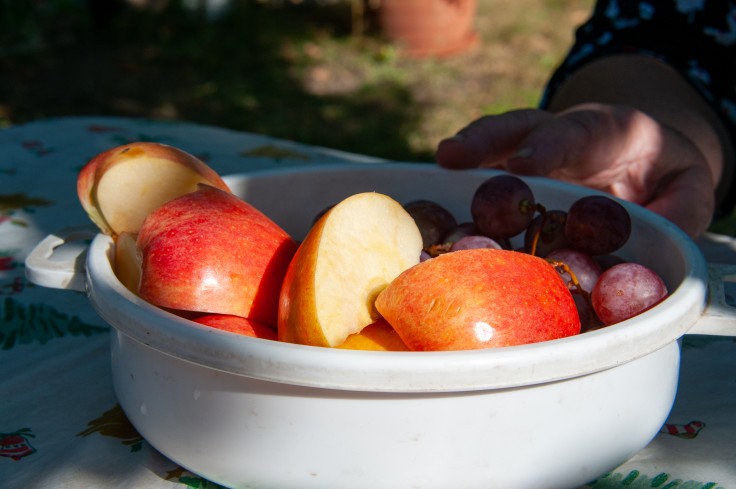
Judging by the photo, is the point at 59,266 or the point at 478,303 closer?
the point at 478,303

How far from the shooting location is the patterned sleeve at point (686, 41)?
158 centimetres

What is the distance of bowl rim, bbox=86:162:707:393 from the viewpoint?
0.55 metres

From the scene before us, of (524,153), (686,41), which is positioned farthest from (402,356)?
(686,41)

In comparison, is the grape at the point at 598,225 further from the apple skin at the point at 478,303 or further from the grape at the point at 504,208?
the apple skin at the point at 478,303

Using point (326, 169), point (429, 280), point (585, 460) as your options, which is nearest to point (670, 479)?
point (585, 460)

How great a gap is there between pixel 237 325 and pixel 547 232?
389mm

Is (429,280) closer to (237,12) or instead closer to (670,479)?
(670,479)

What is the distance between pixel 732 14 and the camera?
160 cm

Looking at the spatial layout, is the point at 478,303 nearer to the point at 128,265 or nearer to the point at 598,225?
the point at 598,225

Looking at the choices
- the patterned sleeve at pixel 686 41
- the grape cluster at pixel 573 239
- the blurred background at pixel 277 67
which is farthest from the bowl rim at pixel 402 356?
the blurred background at pixel 277 67

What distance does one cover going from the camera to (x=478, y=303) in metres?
0.66

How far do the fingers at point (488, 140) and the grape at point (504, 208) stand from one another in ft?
0.60

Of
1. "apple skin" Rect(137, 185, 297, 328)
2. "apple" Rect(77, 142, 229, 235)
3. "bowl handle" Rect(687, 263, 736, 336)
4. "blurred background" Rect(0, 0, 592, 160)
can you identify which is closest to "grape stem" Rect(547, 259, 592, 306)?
"bowl handle" Rect(687, 263, 736, 336)

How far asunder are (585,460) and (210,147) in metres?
1.25
